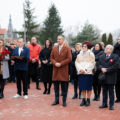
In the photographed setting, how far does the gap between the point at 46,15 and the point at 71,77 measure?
1252 inches

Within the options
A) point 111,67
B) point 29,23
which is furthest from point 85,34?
point 111,67

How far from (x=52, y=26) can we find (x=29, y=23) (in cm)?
441

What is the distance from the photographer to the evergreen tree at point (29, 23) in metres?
35.5

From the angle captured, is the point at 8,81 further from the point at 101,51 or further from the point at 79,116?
the point at 79,116

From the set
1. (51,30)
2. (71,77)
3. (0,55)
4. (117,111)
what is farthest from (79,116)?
(51,30)

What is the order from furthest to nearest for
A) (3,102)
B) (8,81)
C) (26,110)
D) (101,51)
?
(8,81)
(101,51)
(3,102)
(26,110)

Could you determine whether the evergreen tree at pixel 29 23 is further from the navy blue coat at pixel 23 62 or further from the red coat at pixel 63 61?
the red coat at pixel 63 61

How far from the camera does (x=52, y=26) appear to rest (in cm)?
3619

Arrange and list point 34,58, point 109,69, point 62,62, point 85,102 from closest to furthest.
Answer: point 109,69 → point 62,62 → point 85,102 → point 34,58

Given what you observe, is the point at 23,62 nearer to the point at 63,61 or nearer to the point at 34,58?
the point at 63,61

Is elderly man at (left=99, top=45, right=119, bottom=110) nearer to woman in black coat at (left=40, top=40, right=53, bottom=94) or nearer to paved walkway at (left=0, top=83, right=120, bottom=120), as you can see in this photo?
paved walkway at (left=0, top=83, right=120, bottom=120)

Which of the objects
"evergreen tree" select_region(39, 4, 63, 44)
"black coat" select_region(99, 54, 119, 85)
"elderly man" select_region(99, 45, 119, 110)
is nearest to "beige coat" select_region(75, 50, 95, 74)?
"elderly man" select_region(99, 45, 119, 110)

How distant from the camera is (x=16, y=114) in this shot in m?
5.18

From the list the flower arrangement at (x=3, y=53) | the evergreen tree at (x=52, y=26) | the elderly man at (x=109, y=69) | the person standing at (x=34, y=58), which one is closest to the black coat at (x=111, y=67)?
the elderly man at (x=109, y=69)
